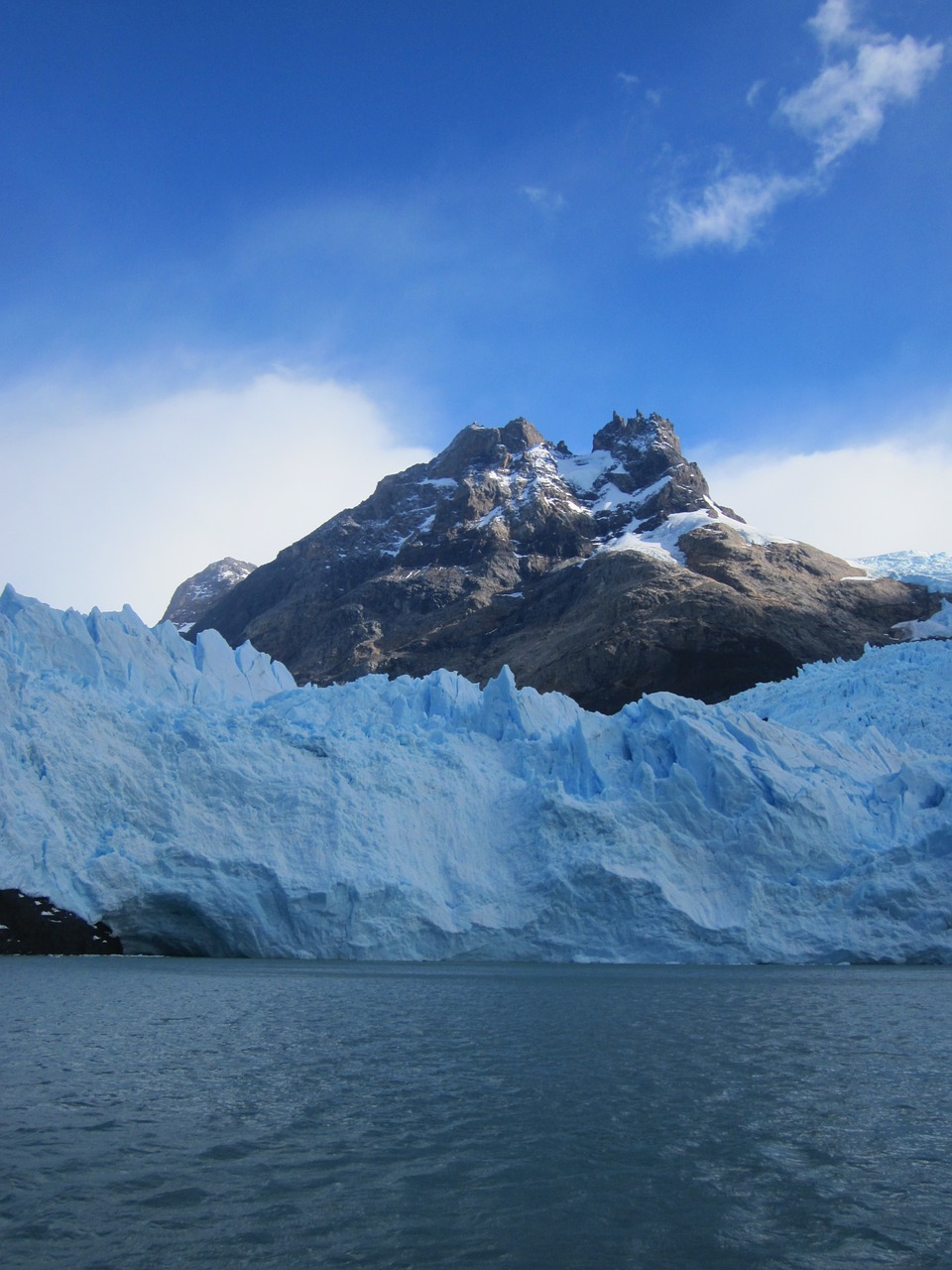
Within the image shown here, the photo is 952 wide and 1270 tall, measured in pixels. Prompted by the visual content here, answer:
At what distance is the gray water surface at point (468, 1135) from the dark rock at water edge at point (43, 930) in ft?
19.1

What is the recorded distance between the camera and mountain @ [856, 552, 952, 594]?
52969mm

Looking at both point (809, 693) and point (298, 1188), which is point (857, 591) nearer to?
point (809, 693)

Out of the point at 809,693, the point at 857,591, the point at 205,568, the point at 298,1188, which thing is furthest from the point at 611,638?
the point at 205,568

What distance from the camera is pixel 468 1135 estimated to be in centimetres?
680

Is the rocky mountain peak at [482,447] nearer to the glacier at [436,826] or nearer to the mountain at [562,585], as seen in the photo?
the mountain at [562,585]

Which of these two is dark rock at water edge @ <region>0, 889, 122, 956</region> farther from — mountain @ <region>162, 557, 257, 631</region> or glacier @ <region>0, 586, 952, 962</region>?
mountain @ <region>162, 557, 257, 631</region>

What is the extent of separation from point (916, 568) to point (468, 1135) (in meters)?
58.5

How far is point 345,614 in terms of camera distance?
210ft

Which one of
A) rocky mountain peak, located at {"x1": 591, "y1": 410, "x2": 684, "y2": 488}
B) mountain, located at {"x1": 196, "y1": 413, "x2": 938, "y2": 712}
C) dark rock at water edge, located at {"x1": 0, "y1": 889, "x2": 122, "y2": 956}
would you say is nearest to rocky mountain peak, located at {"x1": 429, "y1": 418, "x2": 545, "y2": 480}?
mountain, located at {"x1": 196, "y1": 413, "x2": 938, "y2": 712}

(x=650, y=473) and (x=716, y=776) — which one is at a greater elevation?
(x=650, y=473)

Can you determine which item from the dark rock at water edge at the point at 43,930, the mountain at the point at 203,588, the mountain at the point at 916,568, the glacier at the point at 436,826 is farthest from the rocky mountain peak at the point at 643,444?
the dark rock at water edge at the point at 43,930

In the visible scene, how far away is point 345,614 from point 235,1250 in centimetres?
5976

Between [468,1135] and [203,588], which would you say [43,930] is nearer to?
[468,1135]

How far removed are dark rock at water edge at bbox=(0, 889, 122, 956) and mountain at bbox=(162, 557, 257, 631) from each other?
2891 inches
